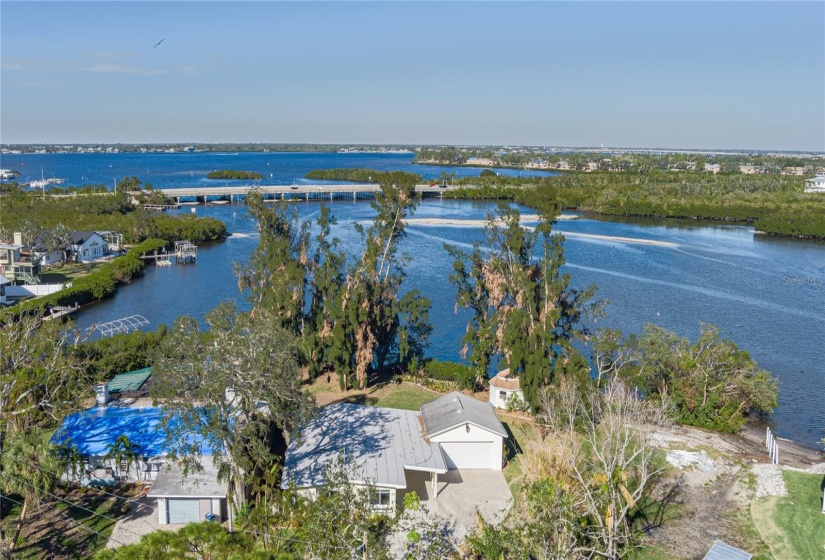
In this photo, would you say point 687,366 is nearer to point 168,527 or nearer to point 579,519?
point 579,519

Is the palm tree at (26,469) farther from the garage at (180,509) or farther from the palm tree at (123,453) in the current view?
the garage at (180,509)

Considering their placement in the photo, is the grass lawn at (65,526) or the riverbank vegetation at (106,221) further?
the riverbank vegetation at (106,221)

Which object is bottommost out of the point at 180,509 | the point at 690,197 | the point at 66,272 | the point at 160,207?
the point at 66,272

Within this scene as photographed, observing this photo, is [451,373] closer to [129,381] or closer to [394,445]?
[394,445]

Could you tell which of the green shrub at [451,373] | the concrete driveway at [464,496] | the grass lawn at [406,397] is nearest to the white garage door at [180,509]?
Answer: the concrete driveway at [464,496]

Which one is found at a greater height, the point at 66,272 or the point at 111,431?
the point at 111,431

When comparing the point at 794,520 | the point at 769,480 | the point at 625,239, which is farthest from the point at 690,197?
the point at 794,520
